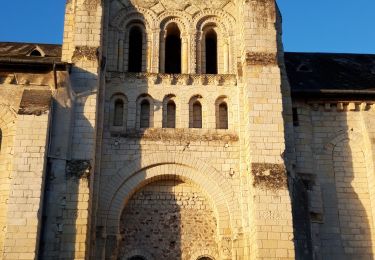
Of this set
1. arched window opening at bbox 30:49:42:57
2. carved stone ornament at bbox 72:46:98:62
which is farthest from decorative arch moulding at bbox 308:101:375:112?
arched window opening at bbox 30:49:42:57

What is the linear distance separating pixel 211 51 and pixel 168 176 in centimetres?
516

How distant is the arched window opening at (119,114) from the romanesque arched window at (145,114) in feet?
2.04

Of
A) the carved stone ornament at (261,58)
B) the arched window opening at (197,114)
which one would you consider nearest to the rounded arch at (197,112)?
the arched window opening at (197,114)

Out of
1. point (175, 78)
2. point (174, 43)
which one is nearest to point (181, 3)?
point (174, 43)

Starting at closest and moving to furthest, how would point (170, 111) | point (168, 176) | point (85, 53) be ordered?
point (168, 176) < point (85, 53) < point (170, 111)

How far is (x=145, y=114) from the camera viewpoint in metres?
18.6

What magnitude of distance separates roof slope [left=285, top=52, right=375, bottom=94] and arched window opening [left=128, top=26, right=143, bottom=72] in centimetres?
527

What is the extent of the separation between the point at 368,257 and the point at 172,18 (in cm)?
992

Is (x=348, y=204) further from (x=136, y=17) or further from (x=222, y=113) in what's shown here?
(x=136, y=17)

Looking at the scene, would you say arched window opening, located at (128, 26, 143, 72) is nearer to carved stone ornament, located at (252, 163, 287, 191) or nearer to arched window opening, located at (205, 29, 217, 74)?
arched window opening, located at (205, 29, 217, 74)

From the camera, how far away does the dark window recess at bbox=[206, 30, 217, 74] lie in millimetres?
20141

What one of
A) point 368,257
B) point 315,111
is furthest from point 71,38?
point 368,257

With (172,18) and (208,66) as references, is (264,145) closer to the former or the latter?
(208,66)

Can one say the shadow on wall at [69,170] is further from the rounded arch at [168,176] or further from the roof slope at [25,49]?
the roof slope at [25,49]
